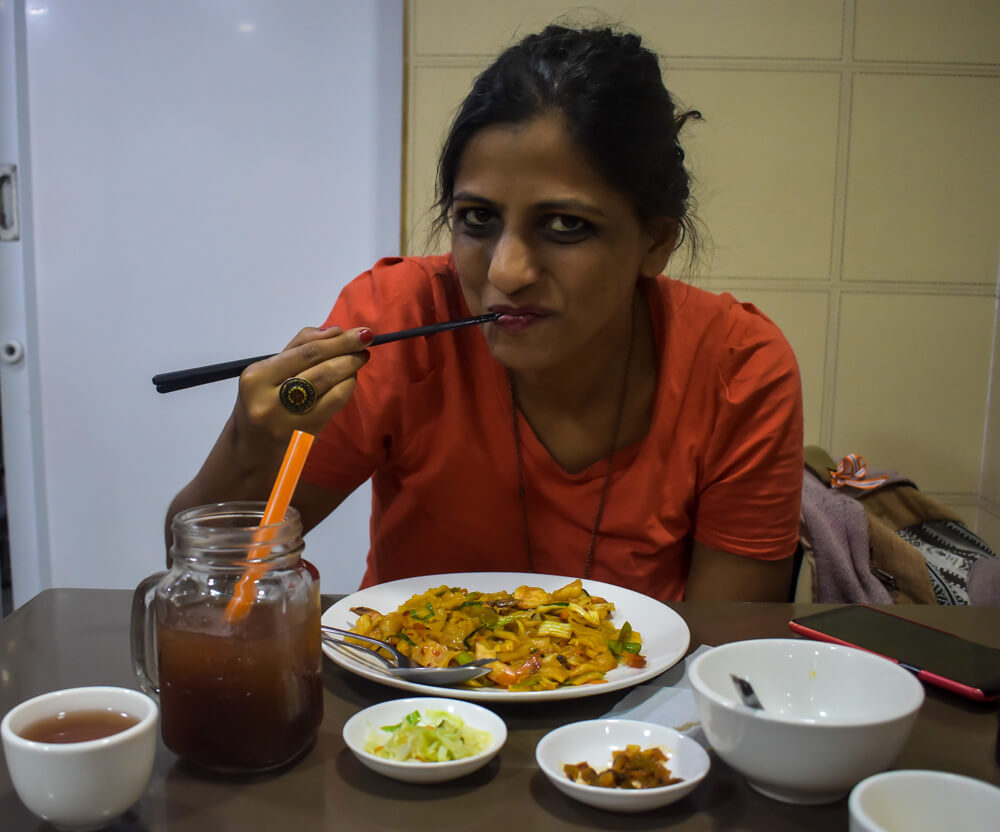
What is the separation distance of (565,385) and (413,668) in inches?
26.6

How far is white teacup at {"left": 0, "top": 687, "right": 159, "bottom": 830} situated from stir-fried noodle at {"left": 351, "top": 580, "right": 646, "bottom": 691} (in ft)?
1.02

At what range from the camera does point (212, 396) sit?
253cm

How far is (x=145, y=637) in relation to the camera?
2.37 feet

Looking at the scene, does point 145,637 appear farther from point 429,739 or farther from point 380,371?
Result: point 380,371

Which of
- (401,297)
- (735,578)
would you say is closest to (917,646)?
(735,578)

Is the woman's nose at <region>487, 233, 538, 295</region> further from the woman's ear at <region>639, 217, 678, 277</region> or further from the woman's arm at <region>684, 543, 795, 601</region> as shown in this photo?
the woman's arm at <region>684, 543, 795, 601</region>

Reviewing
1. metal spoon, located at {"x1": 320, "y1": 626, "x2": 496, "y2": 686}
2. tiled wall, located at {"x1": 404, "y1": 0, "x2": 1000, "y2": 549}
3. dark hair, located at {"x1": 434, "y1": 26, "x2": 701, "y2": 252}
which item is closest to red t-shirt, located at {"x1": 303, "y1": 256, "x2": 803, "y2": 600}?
dark hair, located at {"x1": 434, "y1": 26, "x2": 701, "y2": 252}

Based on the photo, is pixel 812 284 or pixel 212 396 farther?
pixel 212 396

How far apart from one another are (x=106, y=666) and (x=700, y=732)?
1.88ft

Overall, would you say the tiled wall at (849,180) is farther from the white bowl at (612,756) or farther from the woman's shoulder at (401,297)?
the white bowl at (612,756)

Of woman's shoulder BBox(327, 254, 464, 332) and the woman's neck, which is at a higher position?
woman's shoulder BBox(327, 254, 464, 332)

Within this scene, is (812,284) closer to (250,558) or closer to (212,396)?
(212,396)

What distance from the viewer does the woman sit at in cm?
112

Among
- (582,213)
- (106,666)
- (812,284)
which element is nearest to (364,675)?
(106,666)
